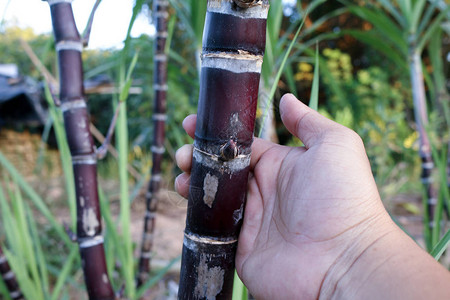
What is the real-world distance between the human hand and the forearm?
11mm

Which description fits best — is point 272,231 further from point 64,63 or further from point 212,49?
point 64,63

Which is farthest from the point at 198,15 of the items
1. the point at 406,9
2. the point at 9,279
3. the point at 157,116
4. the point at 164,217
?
the point at 164,217

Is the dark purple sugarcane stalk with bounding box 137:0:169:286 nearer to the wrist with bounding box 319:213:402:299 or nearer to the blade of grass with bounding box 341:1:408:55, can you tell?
the blade of grass with bounding box 341:1:408:55

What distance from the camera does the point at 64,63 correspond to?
25.4 inches

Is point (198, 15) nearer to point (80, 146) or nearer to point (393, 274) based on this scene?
point (80, 146)

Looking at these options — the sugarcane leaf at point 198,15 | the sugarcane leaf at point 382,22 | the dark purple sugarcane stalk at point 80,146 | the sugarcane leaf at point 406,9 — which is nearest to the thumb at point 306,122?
the dark purple sugarcane stalk at point 80,146

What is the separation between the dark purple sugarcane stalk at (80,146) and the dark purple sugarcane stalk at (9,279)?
44 cm

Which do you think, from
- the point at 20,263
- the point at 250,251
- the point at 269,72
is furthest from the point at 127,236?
the point at 269,72

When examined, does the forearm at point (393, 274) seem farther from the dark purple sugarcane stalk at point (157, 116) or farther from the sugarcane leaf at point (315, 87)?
the dark purple sugarcane stalk at point (157, 116)

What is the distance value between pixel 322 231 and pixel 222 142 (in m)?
0.21

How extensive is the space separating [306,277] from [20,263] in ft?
2.63

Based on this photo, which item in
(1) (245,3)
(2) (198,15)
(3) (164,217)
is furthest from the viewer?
(3) (164,217)

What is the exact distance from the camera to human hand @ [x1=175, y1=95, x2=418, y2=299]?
1.72 ft

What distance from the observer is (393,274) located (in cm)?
45
